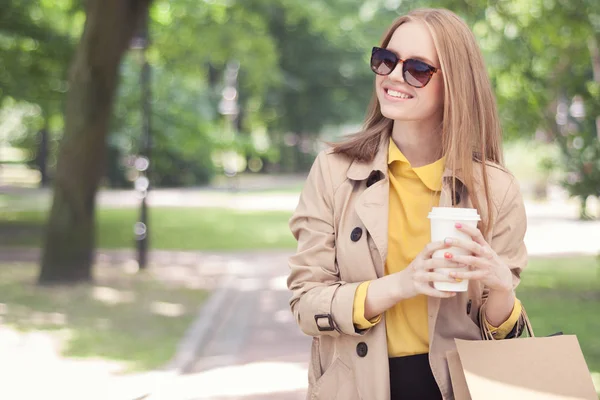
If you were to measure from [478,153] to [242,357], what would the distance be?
250 inches

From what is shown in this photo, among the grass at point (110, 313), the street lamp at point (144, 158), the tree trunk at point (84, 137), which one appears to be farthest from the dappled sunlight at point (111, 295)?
the street lamp at point (144, 158)

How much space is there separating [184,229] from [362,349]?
20933mm

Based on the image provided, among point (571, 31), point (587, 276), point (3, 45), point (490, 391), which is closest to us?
point (490, 391)

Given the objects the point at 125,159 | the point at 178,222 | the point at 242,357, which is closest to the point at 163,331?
the point at 242,357

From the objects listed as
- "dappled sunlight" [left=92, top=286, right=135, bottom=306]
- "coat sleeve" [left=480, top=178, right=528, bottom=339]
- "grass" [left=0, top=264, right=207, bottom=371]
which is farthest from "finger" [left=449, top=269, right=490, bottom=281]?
"dappled sunlight" [left=92, top=286, right=135, bottom=306]

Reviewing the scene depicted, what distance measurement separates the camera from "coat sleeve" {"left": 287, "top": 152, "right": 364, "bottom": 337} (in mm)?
2352

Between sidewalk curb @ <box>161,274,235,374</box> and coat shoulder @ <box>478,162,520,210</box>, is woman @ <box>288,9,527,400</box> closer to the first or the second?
coat shoulder @ <box>478,162,520,210</box>

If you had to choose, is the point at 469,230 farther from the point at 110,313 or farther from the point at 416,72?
the point at 110,313

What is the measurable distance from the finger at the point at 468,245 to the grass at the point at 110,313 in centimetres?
622

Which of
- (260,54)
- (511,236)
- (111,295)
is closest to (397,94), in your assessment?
(511,236)

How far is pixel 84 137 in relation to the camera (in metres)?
12.6

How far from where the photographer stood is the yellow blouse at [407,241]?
7.85ft

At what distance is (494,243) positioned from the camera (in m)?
2.44

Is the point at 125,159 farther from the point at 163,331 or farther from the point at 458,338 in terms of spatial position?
the point at 458,338
